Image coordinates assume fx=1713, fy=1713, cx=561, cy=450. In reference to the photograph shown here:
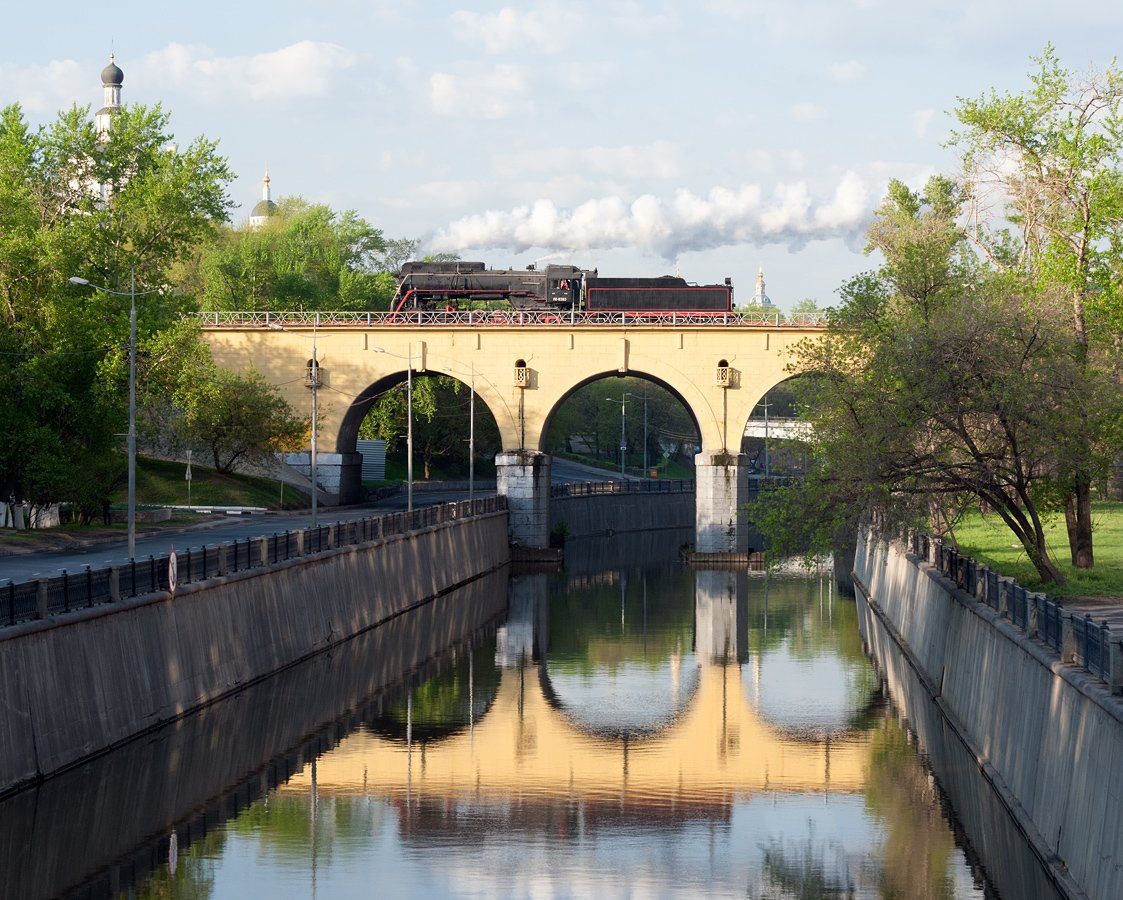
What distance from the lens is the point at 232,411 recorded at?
8838 centimetres

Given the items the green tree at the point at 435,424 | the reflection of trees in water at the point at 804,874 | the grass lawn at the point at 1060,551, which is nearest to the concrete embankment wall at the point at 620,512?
the green tree at the point at 435,424

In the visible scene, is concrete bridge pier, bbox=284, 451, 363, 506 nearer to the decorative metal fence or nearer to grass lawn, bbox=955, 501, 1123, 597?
grass lawn, bbox=955, 501, 1123, 597

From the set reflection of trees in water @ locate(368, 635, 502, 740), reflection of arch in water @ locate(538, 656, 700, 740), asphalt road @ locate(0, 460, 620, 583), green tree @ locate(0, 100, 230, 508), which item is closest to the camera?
reflection of trees in water @ locate(368, 635, 502, 740)

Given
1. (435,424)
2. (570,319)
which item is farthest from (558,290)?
(435,424)

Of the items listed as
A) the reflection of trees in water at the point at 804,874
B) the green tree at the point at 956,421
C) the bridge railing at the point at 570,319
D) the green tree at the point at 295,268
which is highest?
the green tree at the point at 295,268

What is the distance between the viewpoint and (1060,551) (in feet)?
172

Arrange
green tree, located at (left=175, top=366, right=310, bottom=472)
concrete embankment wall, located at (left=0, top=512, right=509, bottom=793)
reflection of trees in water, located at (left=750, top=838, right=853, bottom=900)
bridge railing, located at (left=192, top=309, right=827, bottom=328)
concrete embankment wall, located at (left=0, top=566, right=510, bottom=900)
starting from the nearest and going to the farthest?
reflection of trees in water, located at (left=750, top=838, right=853, bottom=900), concrete embankment wall, located at (left=0, top=566, right=510, bottom=900), concrete embankment wall, located at (left=0, top=512, right=509, bottom=793), bridge railing, located at (left=192, top=309, right=827, bottom=328), green tree, located at (left=175, top=366, right=310, bottom=472)

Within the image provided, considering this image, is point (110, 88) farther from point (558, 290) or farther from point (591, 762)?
point (591, 762)

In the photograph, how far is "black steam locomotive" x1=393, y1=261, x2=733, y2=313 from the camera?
89500 millimetres

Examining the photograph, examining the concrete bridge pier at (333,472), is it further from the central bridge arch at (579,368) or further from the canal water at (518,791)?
the canal water at (518,791)

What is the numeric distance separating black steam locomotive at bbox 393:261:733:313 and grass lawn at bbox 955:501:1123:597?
737 inches

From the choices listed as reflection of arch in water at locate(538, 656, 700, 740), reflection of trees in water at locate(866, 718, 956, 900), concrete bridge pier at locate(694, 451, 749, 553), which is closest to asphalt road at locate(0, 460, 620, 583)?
reflection of arch in water at locate(538, 656, 700, 740)

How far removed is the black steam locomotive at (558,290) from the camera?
8950 cm

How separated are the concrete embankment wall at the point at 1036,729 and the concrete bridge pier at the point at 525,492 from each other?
137ft
